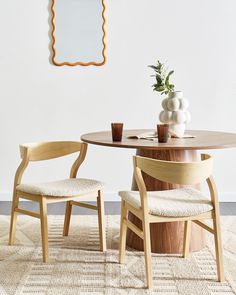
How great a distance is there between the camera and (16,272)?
105 inches

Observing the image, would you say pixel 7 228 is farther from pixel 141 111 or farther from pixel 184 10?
pixel 184 10

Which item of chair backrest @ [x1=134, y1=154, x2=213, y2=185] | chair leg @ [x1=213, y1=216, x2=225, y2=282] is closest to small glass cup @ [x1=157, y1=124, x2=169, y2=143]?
chair backrest @ [x1=134, y1=154, x2=213, y2=185]

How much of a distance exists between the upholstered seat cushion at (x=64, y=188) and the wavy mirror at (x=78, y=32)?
60.8 inches

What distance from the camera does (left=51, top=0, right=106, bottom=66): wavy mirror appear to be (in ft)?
13.9

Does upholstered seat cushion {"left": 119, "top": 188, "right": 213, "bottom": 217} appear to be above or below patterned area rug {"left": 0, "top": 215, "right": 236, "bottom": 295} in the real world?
above

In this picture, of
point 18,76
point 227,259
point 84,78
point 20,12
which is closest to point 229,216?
point 227,259

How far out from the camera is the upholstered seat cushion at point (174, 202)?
2.42 meters

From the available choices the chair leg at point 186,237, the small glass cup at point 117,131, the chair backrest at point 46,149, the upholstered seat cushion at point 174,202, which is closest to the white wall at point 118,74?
the chair backrest at point 46,149

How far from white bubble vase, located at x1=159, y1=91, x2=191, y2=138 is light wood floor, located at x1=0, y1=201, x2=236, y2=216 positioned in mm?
1231

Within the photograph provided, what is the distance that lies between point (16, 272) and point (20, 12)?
7.93 feet

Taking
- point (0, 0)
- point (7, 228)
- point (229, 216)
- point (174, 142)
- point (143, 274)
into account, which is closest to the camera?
point (143, 274)

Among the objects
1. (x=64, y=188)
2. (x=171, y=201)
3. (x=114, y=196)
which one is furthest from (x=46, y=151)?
(x=114, y=196)

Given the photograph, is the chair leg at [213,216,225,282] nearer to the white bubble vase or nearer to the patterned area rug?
the patterned area rug

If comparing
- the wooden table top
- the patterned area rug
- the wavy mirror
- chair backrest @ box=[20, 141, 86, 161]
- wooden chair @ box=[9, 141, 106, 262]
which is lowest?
the patterned area rug
